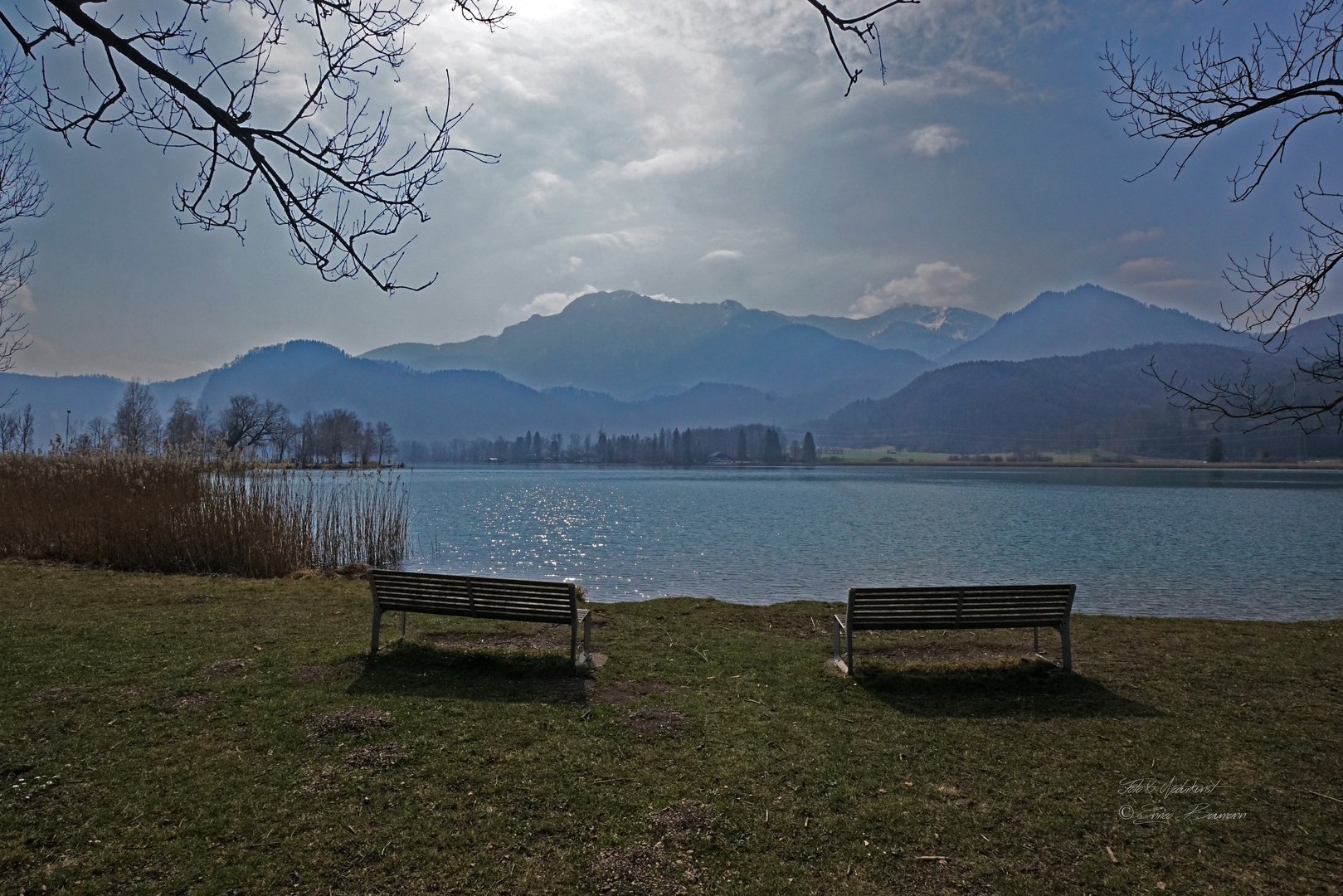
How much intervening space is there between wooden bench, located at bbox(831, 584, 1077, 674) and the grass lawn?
59 centimetres

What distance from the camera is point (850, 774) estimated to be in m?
4.85

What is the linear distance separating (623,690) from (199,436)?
15.8 metres

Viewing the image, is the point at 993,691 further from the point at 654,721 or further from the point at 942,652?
the point at 654,721

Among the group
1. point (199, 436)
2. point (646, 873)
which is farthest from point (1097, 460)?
point (646, 873)

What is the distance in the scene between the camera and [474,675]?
7.07m

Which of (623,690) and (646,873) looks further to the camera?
(623,690)

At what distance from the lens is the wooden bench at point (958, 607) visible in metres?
7.18

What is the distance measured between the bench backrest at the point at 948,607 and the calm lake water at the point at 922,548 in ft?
26.7

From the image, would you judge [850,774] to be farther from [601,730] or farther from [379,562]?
[379,562]

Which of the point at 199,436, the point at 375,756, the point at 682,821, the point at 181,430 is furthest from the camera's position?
the point at 181,430

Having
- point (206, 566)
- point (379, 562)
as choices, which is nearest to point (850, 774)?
point (206, 566)

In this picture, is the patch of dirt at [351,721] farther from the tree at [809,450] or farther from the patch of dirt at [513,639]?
the tree at [809,450]

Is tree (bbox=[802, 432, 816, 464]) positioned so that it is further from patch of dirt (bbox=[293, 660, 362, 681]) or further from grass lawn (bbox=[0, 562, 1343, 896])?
patch of dirt (bbox=[293, 660, 362, 681])

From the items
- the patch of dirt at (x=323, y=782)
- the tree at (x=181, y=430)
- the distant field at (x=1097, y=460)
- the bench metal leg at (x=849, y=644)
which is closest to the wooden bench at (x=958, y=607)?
the bench metal leg at (x=849, y=644)
